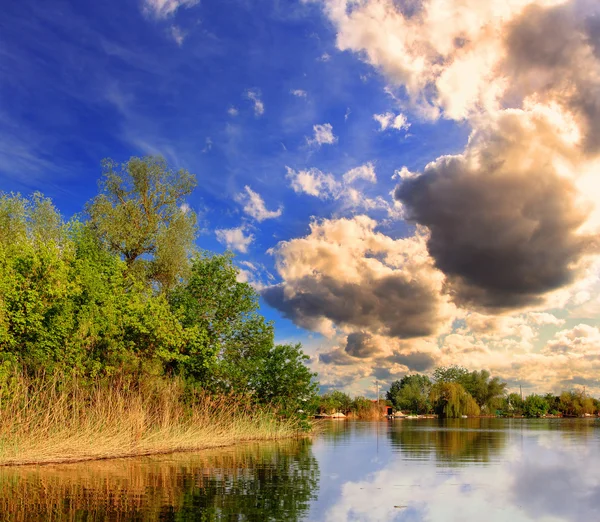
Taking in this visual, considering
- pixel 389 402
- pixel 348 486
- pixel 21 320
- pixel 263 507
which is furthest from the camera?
pixel 389 402

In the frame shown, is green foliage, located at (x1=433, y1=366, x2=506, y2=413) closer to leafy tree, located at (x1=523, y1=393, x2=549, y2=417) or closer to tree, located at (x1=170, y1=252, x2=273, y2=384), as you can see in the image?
leafy tree, located at (x1=523, y1=393, x2=549, y2=417)

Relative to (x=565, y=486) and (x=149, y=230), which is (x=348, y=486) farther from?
(x=149, y=230)

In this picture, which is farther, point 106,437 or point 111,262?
point 111,262

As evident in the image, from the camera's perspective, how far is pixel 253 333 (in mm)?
41312

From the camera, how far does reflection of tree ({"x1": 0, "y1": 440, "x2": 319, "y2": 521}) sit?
11789 millimetres

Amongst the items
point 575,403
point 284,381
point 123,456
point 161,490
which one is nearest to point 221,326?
point 284,381

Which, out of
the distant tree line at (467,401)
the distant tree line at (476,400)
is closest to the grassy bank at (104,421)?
the distant tree line at (467,401)

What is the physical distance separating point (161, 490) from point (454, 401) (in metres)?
136

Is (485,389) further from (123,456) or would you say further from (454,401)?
(123,456)

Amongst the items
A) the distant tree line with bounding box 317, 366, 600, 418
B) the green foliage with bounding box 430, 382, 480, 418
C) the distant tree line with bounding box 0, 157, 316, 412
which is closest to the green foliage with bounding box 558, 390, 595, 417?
the distant tree line with bounding box 317, 366, 600, 418

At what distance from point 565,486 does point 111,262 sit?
91.7ft

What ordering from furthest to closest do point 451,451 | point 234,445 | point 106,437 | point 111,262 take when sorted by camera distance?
point 111,262 → point 234,445 → point 451,451 → point 106,437

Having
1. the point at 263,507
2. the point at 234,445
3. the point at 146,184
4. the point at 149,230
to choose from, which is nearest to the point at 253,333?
the point at 234,445

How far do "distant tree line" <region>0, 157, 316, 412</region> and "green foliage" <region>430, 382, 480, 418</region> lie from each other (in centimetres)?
10717
